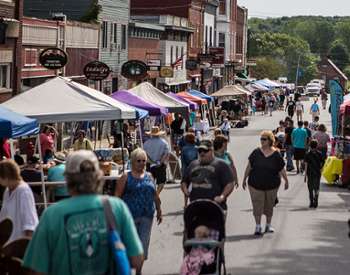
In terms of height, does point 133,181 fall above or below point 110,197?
below

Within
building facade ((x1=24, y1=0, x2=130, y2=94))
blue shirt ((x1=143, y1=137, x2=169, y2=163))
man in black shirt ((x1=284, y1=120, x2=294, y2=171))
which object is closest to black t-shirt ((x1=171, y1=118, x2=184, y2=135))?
man in black shirt ((x1=284, y1=120, x2=294, y2=171))

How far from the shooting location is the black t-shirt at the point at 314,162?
66.5 ft

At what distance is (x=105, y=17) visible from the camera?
46.3 metres

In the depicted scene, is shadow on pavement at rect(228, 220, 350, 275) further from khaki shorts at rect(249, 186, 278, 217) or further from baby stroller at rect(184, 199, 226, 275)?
baby stroller at rect(184, 199, 226, 275)

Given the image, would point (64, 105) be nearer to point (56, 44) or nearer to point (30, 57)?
point (30, 57)

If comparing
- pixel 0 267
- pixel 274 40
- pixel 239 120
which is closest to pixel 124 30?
pixel 239 120

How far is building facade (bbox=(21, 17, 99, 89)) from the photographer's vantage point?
33.3 meters

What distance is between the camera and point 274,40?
18575cm

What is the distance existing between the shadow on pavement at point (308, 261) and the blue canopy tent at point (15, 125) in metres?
3.65

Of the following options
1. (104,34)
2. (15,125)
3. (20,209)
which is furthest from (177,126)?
(20,209)

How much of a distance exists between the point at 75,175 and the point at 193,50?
68.0m

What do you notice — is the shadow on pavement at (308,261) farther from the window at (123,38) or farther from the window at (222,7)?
the window at (222,7)

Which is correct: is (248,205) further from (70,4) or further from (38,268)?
(70,4)

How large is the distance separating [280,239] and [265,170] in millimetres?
1122
